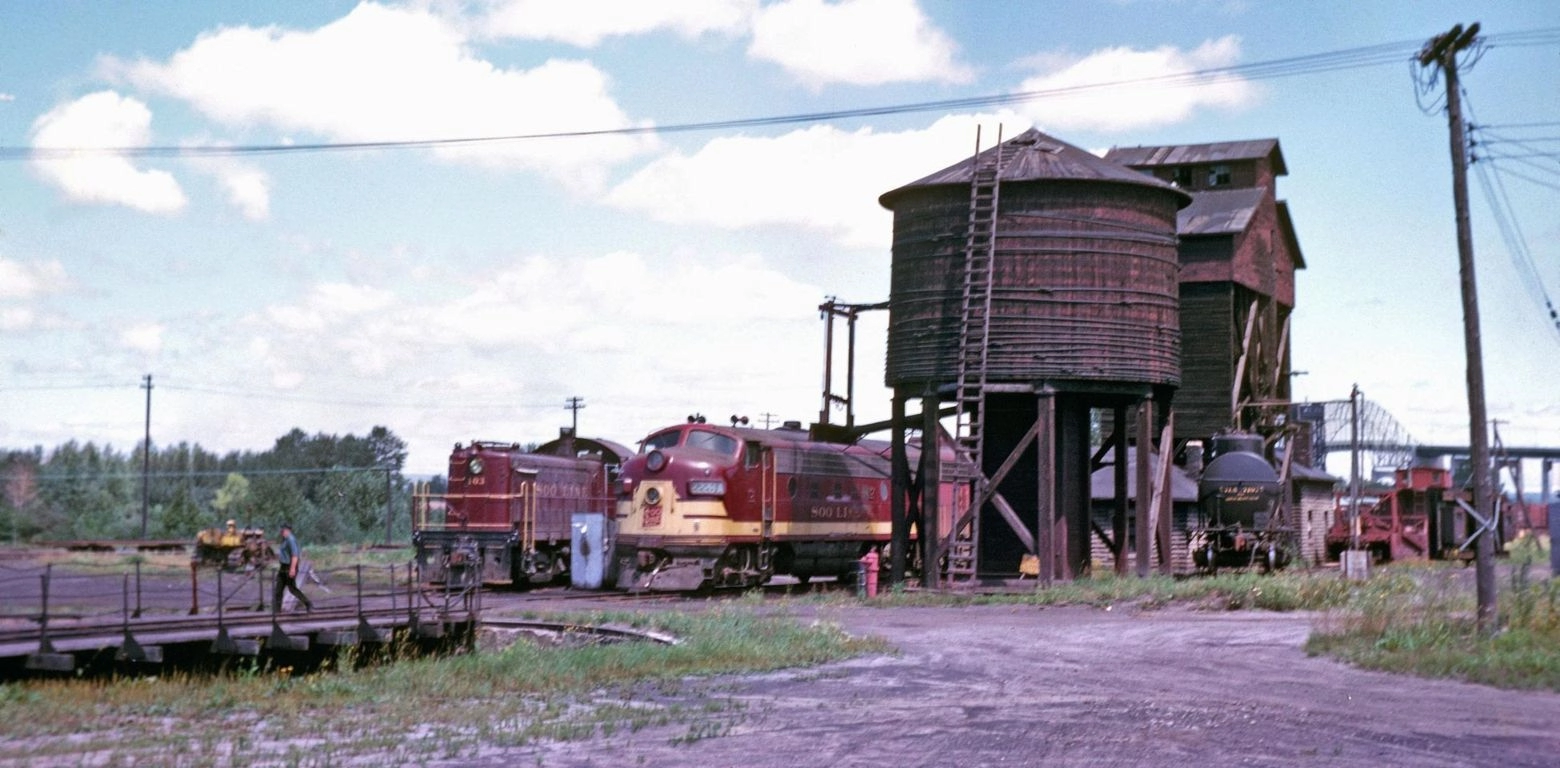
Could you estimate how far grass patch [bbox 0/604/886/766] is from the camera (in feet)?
44.4

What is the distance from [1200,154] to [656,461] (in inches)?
1109

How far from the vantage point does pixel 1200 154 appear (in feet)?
171

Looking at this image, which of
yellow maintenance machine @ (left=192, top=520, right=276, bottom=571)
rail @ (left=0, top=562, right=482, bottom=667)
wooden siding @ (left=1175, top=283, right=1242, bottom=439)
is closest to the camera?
rail @ (left=0, top=562, right=482, bottom=667)

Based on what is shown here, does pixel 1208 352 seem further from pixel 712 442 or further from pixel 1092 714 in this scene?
pixel 1092 714

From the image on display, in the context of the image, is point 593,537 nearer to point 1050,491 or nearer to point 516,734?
point 1050,491

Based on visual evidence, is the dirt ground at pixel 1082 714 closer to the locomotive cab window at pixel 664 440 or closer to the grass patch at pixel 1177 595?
the grass patch at pixel 1177 595

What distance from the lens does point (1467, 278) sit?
73.1 feet

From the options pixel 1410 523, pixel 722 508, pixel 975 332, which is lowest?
pixel 1410 523

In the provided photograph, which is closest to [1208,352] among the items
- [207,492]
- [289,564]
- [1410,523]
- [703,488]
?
[1410,523]

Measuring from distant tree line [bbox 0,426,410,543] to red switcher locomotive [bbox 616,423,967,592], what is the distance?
124 ft

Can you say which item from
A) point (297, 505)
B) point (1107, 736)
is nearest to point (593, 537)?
point (1107, 736)

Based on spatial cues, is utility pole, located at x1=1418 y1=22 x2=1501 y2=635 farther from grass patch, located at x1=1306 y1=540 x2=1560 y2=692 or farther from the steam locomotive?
the steam locomotive

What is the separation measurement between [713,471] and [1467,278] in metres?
14.7

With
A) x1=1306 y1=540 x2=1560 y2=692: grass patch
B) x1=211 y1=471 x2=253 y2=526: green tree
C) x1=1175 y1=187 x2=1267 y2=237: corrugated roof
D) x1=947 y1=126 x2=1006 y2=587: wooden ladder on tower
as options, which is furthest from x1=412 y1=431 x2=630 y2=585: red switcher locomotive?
x1=211 y1=471 x2=253 y2=526: green tree
